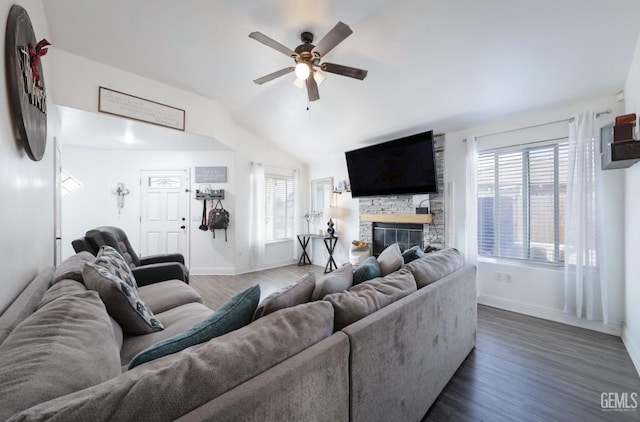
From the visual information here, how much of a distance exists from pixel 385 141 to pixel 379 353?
3676 millimetres

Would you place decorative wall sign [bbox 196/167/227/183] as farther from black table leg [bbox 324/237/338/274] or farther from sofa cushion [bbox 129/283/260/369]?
sofa cushion [bbox 129/283/260/369]

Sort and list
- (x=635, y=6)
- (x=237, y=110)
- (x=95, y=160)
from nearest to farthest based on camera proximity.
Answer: (x=635, y=6), (x=237, y=110), (x=95, y=160)

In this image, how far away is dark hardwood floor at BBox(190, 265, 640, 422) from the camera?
5.24ft

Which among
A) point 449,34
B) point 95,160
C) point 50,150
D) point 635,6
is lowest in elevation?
point 50,150

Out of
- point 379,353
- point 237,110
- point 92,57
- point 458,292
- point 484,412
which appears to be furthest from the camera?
point 237,110

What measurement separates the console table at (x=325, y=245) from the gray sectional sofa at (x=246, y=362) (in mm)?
3501

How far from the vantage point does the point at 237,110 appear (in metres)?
4.15

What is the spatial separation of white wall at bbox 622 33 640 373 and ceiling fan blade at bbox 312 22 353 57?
2293 millimetres

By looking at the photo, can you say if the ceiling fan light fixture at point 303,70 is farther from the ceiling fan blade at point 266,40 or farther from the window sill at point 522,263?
the window sill at point 522,263

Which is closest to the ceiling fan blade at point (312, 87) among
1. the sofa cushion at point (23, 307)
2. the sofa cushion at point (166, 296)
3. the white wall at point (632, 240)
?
the sofa cushion at point (166, 296)

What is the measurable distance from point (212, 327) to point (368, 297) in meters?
0.74

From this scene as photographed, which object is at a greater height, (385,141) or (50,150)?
(385,141)

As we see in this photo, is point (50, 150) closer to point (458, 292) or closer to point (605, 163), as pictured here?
point (458, 292)

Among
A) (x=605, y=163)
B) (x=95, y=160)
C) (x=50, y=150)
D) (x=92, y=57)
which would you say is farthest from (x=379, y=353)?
(x=95, y=160)
